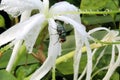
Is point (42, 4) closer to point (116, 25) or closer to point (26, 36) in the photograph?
point (26, 36)

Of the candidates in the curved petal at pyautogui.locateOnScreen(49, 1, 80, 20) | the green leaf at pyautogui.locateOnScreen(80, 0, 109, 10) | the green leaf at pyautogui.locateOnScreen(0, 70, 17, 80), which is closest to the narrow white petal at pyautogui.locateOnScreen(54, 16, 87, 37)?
the curved petal at pyautogui.locateOnScreen(49, 1, 80, 20)

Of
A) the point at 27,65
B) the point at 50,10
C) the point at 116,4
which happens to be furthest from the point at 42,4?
the point at 116,4

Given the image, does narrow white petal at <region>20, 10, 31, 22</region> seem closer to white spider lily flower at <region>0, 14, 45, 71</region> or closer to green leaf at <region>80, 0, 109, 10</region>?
white spider lily flower at <region>0, 14, 45, 71</region>

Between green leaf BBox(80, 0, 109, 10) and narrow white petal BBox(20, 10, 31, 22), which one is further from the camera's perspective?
green leaf BBox(80, 0, 109, 10)

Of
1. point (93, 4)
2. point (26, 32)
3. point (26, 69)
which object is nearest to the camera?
point (26, 32)

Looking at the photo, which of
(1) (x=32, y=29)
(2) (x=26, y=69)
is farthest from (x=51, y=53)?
(2) (x=26, y=69)

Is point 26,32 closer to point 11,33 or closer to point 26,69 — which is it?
point 11,33
